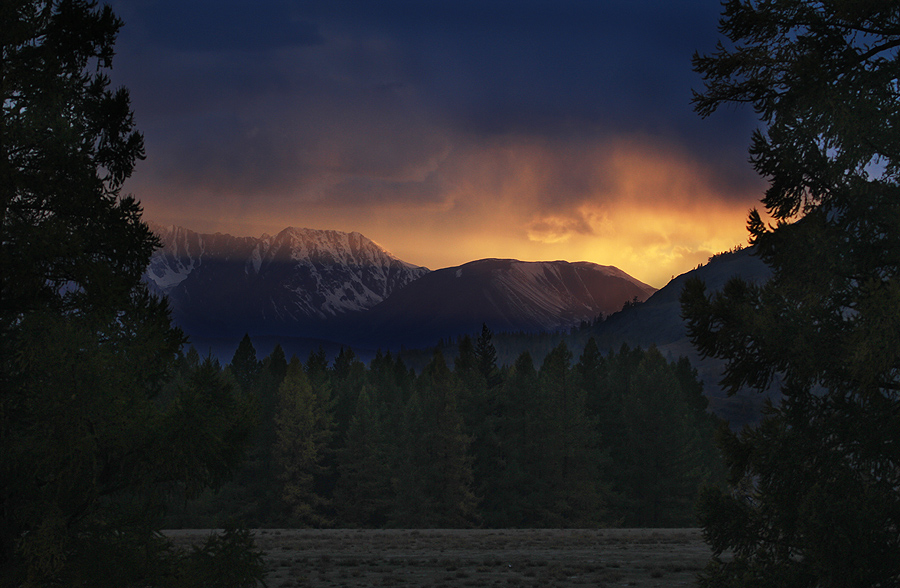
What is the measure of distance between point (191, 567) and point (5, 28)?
26.1 feet

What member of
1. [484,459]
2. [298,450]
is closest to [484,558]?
[484,459]

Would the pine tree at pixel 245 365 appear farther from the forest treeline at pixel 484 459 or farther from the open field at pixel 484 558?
the open field at pixel 484 558

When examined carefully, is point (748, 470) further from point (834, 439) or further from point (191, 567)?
point (191, 567)

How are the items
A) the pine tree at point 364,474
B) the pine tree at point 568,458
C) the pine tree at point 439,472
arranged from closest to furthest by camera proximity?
the pine tree at point 568,458, the pine tree at point 439,472, the pine tree at point 364,474

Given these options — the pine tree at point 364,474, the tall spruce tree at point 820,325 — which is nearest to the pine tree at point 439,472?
the pine tree at point 364,474

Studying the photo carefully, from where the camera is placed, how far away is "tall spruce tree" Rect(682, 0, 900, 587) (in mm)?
8234

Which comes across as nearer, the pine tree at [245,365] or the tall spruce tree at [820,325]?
the tall spruce tree at [820,325]

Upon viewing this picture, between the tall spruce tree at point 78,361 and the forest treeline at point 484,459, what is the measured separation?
3942 centimetres

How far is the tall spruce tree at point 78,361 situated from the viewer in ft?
26.8

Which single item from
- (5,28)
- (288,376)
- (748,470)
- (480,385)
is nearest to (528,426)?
(480,385)

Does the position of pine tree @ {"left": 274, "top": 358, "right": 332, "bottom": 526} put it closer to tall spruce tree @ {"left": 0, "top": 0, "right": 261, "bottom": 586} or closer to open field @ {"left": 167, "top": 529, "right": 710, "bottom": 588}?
open field @ {"left": 167, "top": 529, "right": 710, "bottom": 588}

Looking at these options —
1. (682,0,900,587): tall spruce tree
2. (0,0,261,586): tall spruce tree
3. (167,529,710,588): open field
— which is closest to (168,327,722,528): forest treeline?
A: (167,529,710,588): open field

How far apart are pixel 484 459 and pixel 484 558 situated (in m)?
30.8

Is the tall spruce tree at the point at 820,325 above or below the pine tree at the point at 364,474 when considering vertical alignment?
above
